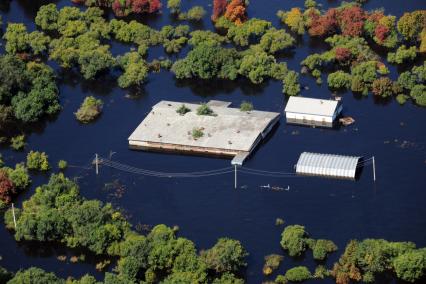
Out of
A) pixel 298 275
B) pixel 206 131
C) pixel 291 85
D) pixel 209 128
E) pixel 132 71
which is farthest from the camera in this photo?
pixel 132 71

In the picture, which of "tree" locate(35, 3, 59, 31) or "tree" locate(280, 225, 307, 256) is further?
"tree" locate(35, 3, 59, 31)

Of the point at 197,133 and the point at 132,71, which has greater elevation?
the point at 132,71

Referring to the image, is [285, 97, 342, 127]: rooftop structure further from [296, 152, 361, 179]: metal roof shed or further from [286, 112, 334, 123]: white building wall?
[296, 152, 361, 179]: metal roof shed

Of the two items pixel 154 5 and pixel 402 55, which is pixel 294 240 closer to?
pixel 402 55

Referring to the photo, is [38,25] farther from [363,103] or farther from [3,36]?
[363,103]

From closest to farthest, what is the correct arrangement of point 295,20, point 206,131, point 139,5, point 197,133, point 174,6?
point 197,133, point 206,131, point 295,20, point 139,5, point 174,6

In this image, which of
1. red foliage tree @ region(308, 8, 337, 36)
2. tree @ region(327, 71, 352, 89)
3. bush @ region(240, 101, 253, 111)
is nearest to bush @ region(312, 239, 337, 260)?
bush @ region(240, 101, 253, 111)

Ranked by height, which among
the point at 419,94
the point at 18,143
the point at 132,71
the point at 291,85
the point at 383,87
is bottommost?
the point at 18,143

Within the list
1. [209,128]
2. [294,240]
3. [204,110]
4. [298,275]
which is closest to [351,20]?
[204,110]
